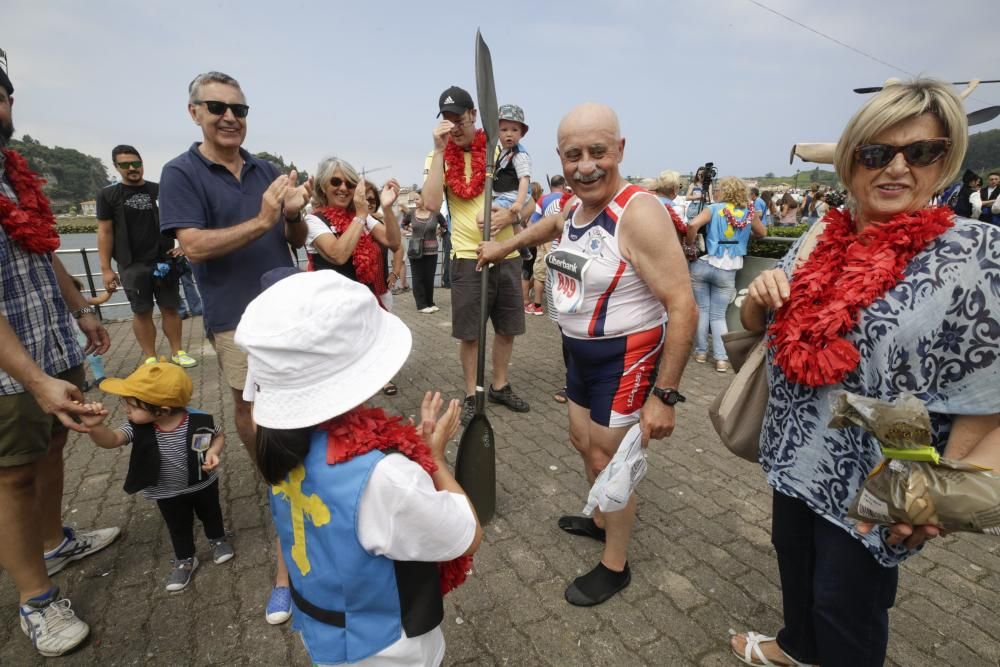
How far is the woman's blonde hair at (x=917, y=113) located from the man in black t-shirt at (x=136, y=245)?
576 cm

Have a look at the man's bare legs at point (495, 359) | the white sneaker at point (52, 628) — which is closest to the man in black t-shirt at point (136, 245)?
the man's bare legs at point (495, 359)

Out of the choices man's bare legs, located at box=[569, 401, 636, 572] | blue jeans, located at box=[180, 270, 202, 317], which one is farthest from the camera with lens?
blue jeans, located at box=[180, 270, 202, 317]

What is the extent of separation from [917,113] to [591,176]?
41.9 inches

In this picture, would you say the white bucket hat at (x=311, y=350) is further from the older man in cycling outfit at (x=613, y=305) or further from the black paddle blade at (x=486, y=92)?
the black paddle blade at (x=486, y=92)

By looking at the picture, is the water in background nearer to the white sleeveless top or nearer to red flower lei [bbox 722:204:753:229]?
red flower lei [bbox 722:204:753:229]

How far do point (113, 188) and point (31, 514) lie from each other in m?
4.14

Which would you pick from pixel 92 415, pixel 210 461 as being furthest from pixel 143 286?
pixel 92 415

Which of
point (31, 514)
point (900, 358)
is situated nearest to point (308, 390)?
point (900, 358)

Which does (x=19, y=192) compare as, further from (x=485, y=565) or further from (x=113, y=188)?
(x=113, y=188)

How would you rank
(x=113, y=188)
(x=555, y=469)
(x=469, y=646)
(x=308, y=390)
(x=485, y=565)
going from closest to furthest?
1. (x=308, y=390)
2. (x=469, y=646)
3. (x=485, y=565)
4. (x=555, y=469)
5. (x=113, y=188)

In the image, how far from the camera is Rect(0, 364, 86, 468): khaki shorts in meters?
2.02

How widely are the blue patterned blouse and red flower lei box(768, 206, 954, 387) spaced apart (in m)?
0.03

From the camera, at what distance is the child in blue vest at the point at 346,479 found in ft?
3.77

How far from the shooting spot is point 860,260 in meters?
1.44
